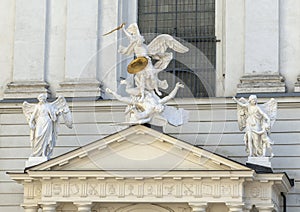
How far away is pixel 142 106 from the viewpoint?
97.5 ft

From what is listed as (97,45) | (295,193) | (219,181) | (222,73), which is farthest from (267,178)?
(97,45)

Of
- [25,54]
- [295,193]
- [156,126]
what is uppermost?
[25,54]

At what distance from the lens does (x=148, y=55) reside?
3066cm

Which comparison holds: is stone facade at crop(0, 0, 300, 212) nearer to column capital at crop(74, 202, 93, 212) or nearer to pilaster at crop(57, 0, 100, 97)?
pilaster at crop(57, 0, 100, 97)

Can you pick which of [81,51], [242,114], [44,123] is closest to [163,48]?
[242,114]

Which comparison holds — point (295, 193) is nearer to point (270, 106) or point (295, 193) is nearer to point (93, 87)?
point (270, 106)

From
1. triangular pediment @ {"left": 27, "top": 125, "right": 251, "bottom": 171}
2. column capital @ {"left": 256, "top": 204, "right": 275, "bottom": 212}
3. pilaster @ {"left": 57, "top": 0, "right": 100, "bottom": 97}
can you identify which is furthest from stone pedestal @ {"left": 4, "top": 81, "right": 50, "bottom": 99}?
column capital @ {"left": 256, "top": 204, "right": 275, "bottom": 212}

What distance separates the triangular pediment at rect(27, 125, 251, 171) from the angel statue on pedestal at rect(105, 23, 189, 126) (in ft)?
2.14

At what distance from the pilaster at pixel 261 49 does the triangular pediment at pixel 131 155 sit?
4.56m

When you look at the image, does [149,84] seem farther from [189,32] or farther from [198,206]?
[189,32]

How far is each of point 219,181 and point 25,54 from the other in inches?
371

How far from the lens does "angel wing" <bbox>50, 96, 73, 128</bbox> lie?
30.3 m

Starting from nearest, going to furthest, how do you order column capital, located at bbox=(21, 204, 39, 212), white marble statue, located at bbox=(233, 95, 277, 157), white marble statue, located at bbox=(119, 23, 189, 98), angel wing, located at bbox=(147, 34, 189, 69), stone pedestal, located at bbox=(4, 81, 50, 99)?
white marble statue, located at bbox=(233, 95, 277, 157) → column capital, located at bbox=(21, 204, 39, 212) → white marble statue, located at bbox=(119, 23, 189, 98) → angel wing, located at bbox=(147, 34, 189, 69) → stone pedestal, located at bbox=(4, 81, 50, 99)

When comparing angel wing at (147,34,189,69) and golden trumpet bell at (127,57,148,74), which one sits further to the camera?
angel wing at (147,34,189,69)
